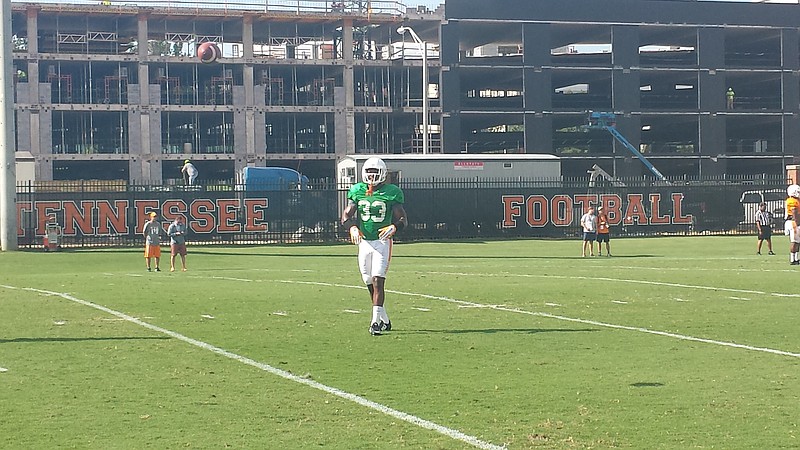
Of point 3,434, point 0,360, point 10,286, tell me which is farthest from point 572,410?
point 10,286

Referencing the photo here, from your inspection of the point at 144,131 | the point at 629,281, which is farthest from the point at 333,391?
the point at 144,131

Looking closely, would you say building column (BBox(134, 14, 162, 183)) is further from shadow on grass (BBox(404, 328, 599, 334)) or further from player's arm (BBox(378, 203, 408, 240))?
player's arm (BBox(378, 203, 408, 240))

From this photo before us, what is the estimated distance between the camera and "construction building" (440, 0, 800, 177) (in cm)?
7888

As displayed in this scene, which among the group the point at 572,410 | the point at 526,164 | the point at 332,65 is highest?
the point at 332,65

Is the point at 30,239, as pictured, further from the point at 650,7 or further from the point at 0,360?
the point at 650,7

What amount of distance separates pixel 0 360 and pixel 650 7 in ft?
238

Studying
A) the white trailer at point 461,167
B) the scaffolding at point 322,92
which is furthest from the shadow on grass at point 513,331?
the scaffolding at point 322,92

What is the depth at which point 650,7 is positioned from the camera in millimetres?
80000

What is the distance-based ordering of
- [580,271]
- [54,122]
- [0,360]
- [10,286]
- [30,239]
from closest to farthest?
[0,360], [10,286], [580,271], [30,239], [54,122]

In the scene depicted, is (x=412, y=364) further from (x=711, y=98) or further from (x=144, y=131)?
(x=711, y=98)

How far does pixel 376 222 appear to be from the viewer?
14062 mm

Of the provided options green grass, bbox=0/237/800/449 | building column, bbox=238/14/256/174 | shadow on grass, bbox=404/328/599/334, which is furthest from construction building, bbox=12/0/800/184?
shadow on grass, bbox=404/328/599/334

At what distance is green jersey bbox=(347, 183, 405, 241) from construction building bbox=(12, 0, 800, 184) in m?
62.0

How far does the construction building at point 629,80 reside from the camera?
78875 millimetres
